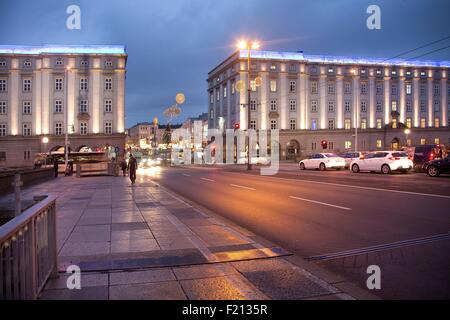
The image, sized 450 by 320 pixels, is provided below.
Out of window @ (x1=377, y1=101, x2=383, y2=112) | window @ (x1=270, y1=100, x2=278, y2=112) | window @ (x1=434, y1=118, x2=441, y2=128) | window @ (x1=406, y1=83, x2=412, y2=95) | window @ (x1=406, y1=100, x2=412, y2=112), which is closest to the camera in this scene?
window @ (x1=270, y1=100, x2=278, y2=112)

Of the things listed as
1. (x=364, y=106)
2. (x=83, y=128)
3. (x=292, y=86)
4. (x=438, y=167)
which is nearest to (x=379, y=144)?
(x=364, y=106)

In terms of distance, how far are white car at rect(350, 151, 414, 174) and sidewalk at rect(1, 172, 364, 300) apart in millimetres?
21652

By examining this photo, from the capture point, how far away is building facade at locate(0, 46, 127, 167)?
6594cm

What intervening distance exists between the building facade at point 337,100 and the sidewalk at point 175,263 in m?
63.8

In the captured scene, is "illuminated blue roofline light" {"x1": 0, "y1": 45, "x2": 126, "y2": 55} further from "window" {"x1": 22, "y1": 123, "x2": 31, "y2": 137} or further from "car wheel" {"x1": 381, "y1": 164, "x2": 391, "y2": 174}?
"car wheel" {"x1": 381, "y1": 164, "x2": 391, "y2": 174}

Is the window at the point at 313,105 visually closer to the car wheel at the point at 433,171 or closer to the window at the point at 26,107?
the window at the point at 26,107

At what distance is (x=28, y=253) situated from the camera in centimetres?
411

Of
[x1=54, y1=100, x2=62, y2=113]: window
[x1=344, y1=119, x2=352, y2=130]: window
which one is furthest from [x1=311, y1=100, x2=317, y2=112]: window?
[x1=54, y1=100, x2=62, y2=113]: window

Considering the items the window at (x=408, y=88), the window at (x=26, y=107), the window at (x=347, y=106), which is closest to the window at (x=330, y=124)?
the window at (x=347, y=106)

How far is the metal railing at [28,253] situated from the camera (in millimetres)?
3562

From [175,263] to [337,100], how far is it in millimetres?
76574
